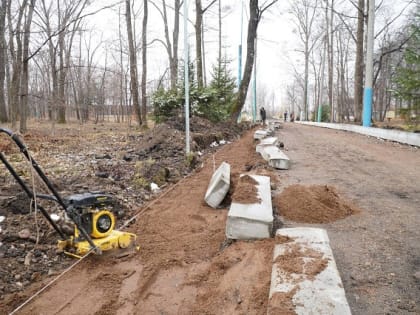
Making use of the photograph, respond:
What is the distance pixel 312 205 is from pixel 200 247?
1.87 metres

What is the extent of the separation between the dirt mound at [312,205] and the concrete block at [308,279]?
1.11 meters

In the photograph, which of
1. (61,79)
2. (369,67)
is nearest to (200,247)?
(369,67)

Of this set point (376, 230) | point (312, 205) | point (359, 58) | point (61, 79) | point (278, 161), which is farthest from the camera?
point (61, 79)

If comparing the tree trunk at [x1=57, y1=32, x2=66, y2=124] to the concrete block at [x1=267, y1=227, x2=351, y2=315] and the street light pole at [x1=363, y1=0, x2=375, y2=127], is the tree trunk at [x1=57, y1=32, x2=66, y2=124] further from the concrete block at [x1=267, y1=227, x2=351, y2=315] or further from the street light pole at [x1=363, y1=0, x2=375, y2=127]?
the street light pole at [x1=363, y1=0, x2=375, y2=127]

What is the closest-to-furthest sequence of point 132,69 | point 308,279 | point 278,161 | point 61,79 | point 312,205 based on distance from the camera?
point 308,279 → point 312,205 → point 278,161 → point 132,69 → point 61,79

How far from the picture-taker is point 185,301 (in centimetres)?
339

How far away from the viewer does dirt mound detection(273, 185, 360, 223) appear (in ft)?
16.6

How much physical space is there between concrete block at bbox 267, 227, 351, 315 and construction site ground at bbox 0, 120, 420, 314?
20 centimetres

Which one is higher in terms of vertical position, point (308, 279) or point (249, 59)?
point (249, 59)

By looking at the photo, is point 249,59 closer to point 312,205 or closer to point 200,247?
point 312,205

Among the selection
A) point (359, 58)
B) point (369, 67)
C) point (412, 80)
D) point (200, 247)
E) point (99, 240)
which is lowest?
point (200, 247)

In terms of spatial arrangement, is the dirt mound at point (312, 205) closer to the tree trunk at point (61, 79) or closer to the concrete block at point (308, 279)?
the concrete block at point (308, 279)

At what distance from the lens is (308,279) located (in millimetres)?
3057

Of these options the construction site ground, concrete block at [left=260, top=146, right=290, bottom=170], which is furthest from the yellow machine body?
concrete block at [left=260, top=146, right=290, bottom=170]
